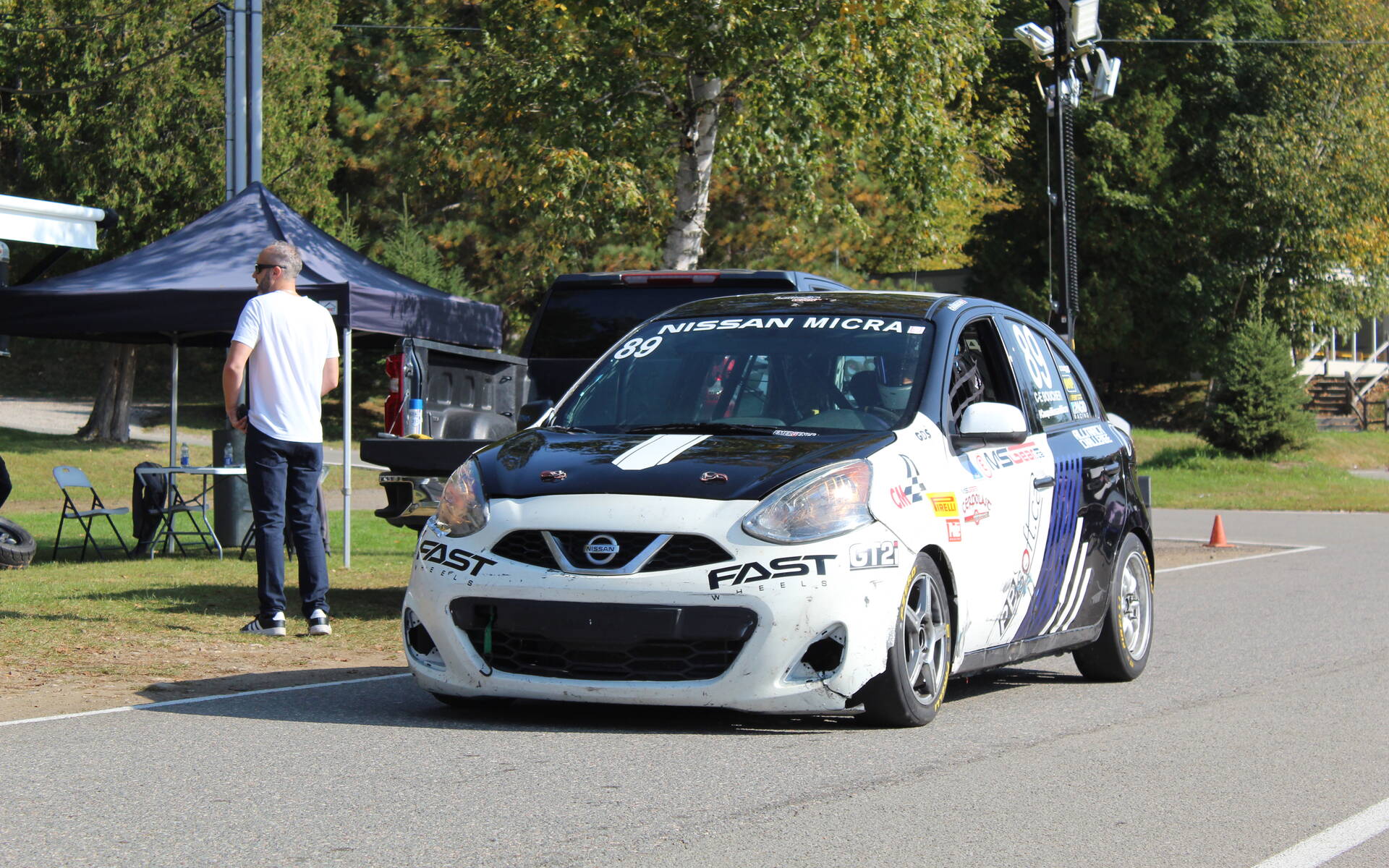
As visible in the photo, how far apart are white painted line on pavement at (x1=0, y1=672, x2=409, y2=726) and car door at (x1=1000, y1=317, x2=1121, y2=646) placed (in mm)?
3023

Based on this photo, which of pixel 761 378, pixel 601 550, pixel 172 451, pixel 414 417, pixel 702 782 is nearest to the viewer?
pixel 702 782

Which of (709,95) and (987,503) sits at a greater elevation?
(709,95)

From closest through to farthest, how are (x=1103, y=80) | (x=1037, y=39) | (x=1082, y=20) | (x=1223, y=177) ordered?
(x=1082, y=20)
(x=1037, y=39)
(x=1103, y=80)
(x=1223, y=177)

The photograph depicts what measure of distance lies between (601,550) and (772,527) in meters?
0.63

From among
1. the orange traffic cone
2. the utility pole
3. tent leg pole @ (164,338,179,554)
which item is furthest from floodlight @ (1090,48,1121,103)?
tent leg pole @ (164,338,179,554)

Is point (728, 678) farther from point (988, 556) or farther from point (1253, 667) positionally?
point (1253, 667)

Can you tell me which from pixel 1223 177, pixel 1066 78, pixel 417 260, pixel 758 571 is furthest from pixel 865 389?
pixel 1223 177

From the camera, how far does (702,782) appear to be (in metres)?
5.47

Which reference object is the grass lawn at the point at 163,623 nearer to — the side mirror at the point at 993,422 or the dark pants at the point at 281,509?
the dark pants at the point at 281,509

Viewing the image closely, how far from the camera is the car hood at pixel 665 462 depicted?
6.19m

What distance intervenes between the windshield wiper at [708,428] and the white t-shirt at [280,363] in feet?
8.62

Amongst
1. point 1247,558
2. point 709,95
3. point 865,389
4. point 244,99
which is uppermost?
point 709,95

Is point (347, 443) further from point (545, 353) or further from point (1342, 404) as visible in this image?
point (1342, 404)

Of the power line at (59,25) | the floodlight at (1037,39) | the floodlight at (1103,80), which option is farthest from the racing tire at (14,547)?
the power line at (59,25)
